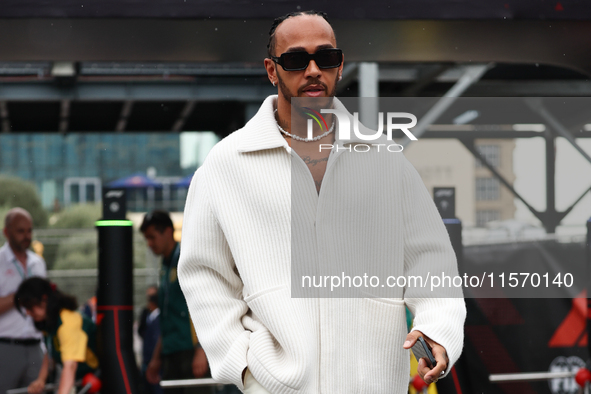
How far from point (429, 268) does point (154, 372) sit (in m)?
3.38

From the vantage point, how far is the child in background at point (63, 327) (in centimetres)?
404

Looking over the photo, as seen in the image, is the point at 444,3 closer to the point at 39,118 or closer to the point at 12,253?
the point at 12,253

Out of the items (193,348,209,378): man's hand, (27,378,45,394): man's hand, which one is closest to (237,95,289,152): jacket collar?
(193,348,209,378): man's hand

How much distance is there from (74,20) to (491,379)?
275 centimetres

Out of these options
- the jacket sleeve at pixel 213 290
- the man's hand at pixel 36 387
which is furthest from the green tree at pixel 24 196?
the jacket sleeve at pixel 213 290

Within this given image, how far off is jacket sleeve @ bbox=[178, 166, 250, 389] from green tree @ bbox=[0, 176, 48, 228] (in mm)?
10321

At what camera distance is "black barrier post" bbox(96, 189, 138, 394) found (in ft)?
12.7

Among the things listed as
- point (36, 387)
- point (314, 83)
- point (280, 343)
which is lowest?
point (36, 387)

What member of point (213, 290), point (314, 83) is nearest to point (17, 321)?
point (213, 290)

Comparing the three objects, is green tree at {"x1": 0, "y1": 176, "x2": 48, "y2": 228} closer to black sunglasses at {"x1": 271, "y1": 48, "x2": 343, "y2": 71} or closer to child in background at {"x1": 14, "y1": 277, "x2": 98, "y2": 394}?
child in background at {"x1": 14, "y1": 277, "x2": 98, "y2": 394}

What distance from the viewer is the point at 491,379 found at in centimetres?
398

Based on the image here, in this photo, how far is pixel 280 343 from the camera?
1.48 meters

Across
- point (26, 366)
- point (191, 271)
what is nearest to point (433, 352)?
point (191, 271)

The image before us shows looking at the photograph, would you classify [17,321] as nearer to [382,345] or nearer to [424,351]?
[382,345]
